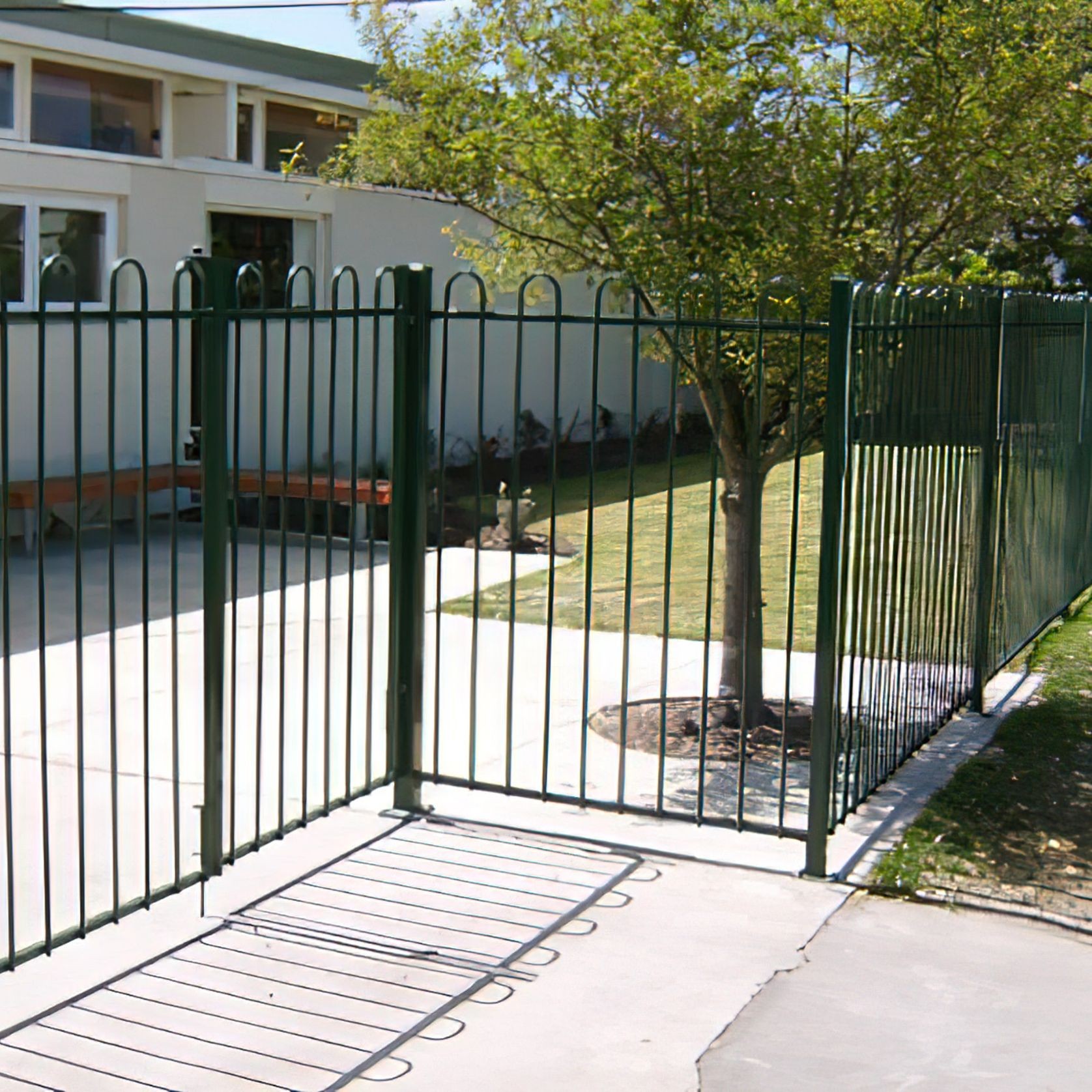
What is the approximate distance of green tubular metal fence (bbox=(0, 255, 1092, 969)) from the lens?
497 cm

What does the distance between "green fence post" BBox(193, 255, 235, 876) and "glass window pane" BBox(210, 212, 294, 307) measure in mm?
9962

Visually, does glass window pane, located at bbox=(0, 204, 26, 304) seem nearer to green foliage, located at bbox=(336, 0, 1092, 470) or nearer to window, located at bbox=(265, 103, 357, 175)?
window, located at bbox=(265, 103, 357, 175)

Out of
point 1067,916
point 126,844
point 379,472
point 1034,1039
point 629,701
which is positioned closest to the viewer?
point 1034,1039

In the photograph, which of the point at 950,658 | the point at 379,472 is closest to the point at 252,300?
the point at 379,472

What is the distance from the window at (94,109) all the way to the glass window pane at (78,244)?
0.68 meters

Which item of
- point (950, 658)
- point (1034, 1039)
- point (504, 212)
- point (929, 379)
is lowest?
point (1034, 1039)

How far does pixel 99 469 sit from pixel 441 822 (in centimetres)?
919

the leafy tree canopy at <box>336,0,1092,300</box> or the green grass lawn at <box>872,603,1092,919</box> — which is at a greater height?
the leafy tree canopy at <box>336,0,1092,300</box>

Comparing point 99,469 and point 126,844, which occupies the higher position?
point 99,469

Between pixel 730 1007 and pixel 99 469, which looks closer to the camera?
pixel 730 1007

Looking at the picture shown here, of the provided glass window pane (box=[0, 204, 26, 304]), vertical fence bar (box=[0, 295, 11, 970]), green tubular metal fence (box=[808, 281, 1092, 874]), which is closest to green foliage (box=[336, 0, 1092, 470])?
green tubular metal fence (box=[808, 281, 1092, 874])

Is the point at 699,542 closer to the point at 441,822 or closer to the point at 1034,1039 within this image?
the point at 441,822

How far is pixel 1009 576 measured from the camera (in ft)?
26.9

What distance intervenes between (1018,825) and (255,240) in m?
10.9
